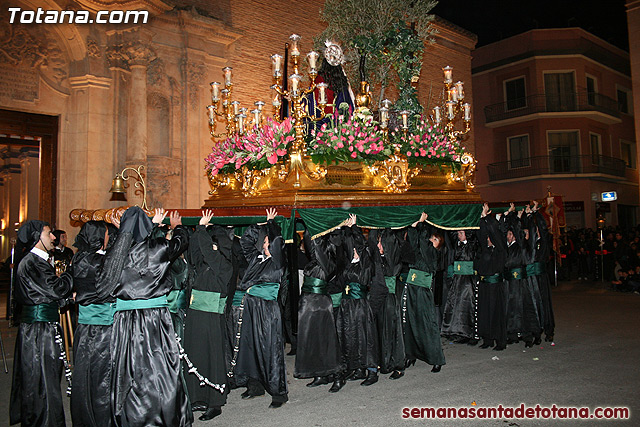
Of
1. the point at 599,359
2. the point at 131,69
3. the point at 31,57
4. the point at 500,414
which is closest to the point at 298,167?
the point at 500,414

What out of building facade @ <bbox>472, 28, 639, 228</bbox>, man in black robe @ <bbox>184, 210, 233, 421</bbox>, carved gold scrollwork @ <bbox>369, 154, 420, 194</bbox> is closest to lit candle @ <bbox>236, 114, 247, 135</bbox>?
carved gold scrollwork @ <bbox>369, 154, 420, 194</bbox>

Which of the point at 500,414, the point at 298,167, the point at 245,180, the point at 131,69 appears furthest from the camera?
the point at 131,69

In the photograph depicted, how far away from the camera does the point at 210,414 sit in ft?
15.7

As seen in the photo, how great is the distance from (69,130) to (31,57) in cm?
149

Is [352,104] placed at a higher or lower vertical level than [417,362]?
higher

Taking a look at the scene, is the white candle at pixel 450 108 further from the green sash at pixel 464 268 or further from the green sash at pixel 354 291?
the green sash at pixel 354 291

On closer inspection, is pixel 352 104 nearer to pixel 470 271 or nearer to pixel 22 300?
pixel 470 271

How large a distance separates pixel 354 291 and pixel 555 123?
21.6 metres

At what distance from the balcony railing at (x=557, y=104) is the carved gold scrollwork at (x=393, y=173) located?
19038mm

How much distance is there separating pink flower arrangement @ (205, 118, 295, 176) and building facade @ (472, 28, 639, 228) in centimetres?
1976

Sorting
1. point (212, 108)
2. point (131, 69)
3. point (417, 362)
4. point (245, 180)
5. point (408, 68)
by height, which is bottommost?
point (417, 362)

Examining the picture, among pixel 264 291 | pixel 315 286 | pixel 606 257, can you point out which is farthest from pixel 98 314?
pixel 606 257

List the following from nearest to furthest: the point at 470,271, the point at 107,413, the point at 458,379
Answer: the point at 107,413, the point at 458,379, the point at 470,271

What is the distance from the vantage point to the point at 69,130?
33.2ft
